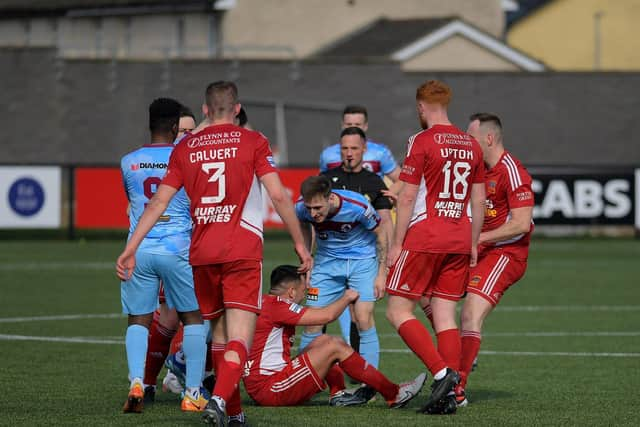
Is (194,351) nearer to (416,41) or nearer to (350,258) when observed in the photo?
(350,258)

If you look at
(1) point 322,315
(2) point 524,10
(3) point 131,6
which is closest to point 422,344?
(1) point 322,315

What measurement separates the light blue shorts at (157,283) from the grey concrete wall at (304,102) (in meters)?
31.4

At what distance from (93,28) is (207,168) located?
133 ft

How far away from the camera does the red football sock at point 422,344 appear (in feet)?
31.1

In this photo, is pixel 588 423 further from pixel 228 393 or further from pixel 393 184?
pixel 393 184

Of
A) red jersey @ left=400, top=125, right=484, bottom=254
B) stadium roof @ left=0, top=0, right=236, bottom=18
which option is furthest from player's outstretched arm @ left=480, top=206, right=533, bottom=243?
stadium roof @ left=0, top=0, right=236, bottom=18

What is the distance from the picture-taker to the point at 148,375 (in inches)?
405

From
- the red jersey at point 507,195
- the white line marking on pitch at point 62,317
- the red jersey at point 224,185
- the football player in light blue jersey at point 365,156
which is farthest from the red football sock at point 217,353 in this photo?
the white line marking on pitch at point 62,317

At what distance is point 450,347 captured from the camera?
9.71m

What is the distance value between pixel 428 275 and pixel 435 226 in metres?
0.37

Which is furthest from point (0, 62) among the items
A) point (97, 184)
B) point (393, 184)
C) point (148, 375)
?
point (148, 375)

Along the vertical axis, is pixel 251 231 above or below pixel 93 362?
above

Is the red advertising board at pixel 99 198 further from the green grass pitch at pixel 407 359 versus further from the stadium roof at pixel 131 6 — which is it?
the stadium roof at pixel 131 6

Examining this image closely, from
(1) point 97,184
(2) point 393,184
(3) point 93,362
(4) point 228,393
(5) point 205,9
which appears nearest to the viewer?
(4) point 228,393
